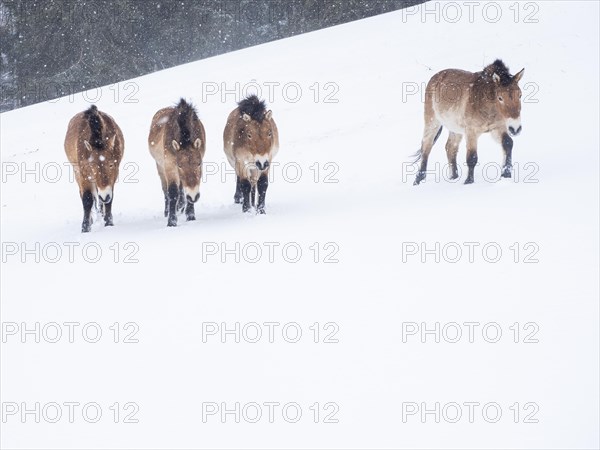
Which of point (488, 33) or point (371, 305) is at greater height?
point (488, 33)

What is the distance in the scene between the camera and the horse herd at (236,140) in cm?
969

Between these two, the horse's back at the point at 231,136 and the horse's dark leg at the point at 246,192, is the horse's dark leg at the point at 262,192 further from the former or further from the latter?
the horse's back at the point at 231,136

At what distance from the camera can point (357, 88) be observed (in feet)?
57.9

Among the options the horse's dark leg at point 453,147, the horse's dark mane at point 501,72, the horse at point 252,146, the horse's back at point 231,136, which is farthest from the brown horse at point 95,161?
the horse's dark mane at point 501,72

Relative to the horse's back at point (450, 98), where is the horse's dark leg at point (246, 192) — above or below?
below

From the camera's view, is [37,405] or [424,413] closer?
[424,413]

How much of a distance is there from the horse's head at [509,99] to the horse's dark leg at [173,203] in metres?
4.44

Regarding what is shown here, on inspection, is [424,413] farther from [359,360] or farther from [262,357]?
[262,357]

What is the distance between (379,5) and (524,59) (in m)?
14.5

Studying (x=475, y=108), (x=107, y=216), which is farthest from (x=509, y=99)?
(x=107, y=216)

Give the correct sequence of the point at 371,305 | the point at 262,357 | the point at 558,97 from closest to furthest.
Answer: the point at 262,357
the point at 371,305
the point at 558,97

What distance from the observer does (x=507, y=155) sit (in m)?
9.88

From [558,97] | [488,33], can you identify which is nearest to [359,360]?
[558,97]

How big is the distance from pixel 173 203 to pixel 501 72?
4.68 meters
